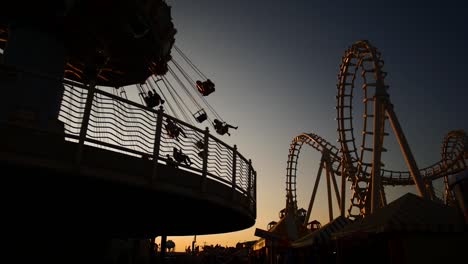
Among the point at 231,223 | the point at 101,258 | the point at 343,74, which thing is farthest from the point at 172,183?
the point at 343,74

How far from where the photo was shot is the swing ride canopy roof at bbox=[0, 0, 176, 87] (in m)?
9.80

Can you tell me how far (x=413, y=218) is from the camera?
10.5 m

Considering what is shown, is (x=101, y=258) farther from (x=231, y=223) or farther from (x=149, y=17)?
(x=149, y=17)

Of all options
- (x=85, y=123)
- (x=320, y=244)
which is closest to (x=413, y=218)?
(x=320, y=244)

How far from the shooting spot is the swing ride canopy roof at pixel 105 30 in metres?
9.80

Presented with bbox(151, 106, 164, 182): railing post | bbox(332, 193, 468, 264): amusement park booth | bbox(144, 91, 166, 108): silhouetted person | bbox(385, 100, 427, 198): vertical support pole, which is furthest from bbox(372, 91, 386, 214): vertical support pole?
bbox(151, 106, 164, 182): railing post

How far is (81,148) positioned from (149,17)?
21.4 feet

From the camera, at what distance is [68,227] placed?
8.54 metres

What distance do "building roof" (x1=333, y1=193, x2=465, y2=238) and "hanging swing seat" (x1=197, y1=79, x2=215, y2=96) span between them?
952 centimetres

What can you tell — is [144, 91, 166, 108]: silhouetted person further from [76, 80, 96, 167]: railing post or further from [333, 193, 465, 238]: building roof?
[333, 193, 465, 238]: building roof

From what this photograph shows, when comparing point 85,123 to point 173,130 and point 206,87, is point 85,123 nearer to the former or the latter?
point 173,130

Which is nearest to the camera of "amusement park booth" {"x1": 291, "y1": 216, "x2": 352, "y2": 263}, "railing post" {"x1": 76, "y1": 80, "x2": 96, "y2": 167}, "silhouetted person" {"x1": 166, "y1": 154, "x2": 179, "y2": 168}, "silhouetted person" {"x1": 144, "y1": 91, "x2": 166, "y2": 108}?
"railing post" {"x1": 76, "y1": 80, "x2": 96, "y2": 167}

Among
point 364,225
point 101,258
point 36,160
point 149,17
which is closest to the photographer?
point 36,160

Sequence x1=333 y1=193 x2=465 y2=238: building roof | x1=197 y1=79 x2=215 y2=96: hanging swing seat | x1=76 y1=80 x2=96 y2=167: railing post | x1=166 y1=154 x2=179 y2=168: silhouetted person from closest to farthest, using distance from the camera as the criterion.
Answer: x1=76 y1=80 x2=96 y2=167: railing post → x1=166 y1=154 x2=179 y2=168: silhouetted person → x1=333 y1=193 x2=465 y2=238: building roof → x1=197 y1=79 x2=215 y2=96: hanging swing seat
